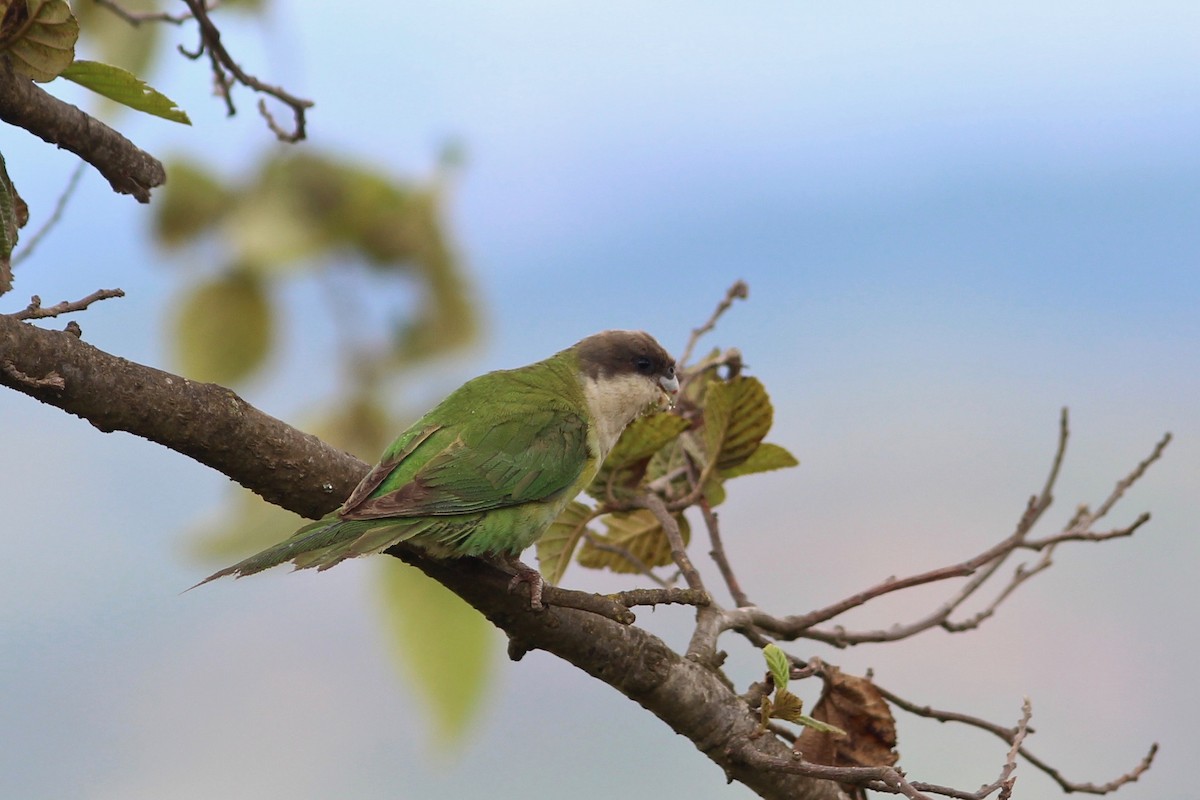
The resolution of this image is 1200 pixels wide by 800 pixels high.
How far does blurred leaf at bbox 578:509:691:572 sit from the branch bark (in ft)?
1.77

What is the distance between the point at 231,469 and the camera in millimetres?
1988

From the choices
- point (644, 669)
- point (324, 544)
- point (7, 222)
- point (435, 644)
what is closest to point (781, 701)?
point (644, 669)

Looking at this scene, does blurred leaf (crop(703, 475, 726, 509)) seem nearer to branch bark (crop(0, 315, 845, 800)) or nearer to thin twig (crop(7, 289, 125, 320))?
branch bark (crop(0, 315, 845, 800))

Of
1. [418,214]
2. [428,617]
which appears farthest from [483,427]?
[418,214]

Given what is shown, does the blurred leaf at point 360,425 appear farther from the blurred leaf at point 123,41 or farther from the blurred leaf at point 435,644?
the blurred leaf at point 123,41

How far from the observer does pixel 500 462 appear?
2586 mm

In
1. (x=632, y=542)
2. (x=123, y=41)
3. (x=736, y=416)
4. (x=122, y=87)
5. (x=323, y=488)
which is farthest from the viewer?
(x=123, y=41)

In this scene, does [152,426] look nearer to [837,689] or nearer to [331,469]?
[331,469]

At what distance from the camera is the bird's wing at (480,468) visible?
7.42ft

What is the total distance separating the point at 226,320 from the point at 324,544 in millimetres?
3233

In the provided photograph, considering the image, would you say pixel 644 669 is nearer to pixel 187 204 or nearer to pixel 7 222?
pixel 7 222

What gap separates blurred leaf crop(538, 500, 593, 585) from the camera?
288 cm

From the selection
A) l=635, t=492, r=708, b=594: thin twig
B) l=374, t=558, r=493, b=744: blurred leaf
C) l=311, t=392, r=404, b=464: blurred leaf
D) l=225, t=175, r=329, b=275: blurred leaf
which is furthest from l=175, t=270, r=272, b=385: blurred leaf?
l=635, t=492, r=708, b=594: thin twig

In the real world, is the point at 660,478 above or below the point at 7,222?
above
